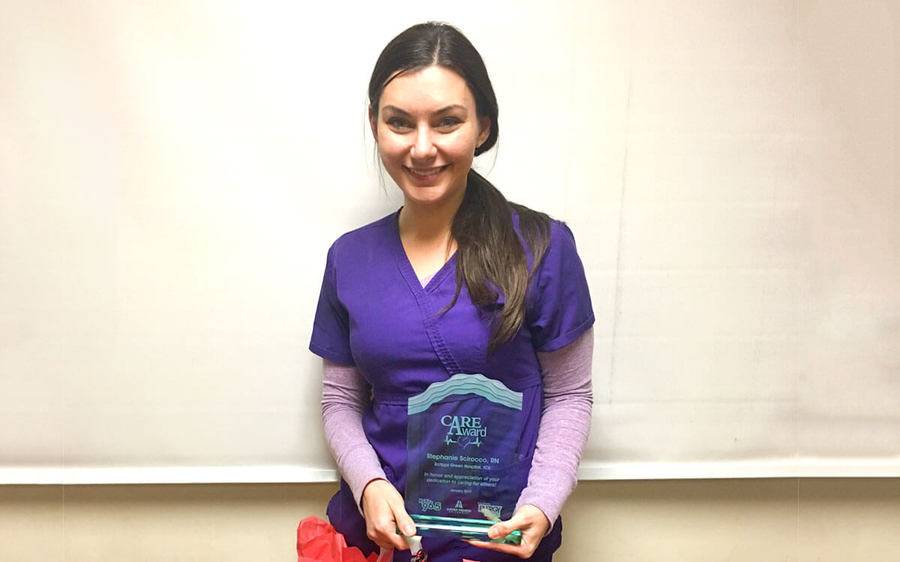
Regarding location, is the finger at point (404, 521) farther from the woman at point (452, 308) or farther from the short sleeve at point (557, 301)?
the short sleeve at point (557, 301)

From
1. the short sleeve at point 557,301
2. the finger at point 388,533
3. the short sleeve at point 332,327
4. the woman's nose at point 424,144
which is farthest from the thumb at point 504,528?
the woman's nose at point 424,144

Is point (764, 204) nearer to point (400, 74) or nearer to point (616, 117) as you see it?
point (616, 117)

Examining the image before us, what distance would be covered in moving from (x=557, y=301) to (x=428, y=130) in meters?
0.27

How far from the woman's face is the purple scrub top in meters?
0.11

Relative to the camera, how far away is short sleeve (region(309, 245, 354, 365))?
1.21m

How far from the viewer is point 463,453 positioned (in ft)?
3.44

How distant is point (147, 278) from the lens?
4.50ft

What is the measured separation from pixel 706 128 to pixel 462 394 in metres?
0.62

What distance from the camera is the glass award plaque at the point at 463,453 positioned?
1.05 m

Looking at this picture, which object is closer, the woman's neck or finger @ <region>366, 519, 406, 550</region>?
finger @ <region>366, 519, 406, 550</region>

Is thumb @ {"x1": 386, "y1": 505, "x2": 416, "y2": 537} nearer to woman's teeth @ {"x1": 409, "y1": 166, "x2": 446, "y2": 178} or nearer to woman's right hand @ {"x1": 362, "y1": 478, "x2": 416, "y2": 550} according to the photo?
woman's right hand @ {"x1": 362, "y1": 478, "x2": 416, "y2": 550}

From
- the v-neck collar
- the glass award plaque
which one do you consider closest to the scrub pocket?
the glass award plaque

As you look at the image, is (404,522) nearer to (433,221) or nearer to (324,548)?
(324,548)

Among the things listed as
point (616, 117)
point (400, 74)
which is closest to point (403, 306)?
point (400, 74)
